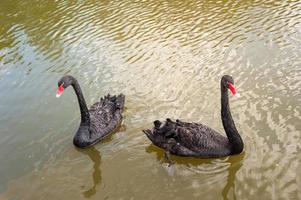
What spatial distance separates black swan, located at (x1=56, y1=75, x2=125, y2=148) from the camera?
6.83 metres

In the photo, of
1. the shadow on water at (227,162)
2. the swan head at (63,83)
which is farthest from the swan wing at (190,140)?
the swan head at (63,83)

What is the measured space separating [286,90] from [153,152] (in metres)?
2.76

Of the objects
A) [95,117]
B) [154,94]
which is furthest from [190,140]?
[154,94]

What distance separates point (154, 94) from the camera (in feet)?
26.9

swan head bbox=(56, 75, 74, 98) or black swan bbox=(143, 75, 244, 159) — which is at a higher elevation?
swan head bbox=(56, 75, 74, 98)

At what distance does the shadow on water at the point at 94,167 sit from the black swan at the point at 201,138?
3.10 ft

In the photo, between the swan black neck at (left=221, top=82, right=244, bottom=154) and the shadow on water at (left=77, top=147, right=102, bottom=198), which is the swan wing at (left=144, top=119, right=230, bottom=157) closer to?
the swan black neck at (left=221, top=82, right=244, bottom=154)

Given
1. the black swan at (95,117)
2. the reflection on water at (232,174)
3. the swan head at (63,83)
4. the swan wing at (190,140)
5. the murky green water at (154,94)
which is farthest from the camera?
the black swan at (95,117)

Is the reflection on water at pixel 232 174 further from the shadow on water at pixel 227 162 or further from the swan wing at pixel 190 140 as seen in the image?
the swan wing at pixel 190 140

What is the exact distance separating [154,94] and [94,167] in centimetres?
230

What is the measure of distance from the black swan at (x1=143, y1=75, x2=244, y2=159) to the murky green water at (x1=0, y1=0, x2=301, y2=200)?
17 cm

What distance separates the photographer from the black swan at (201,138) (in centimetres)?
595

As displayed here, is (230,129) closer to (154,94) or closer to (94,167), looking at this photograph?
(94,167)

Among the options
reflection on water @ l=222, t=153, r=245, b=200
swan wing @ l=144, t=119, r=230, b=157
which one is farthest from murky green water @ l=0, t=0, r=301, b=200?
swan wing @ l=144, t=119, r=230, b=157
